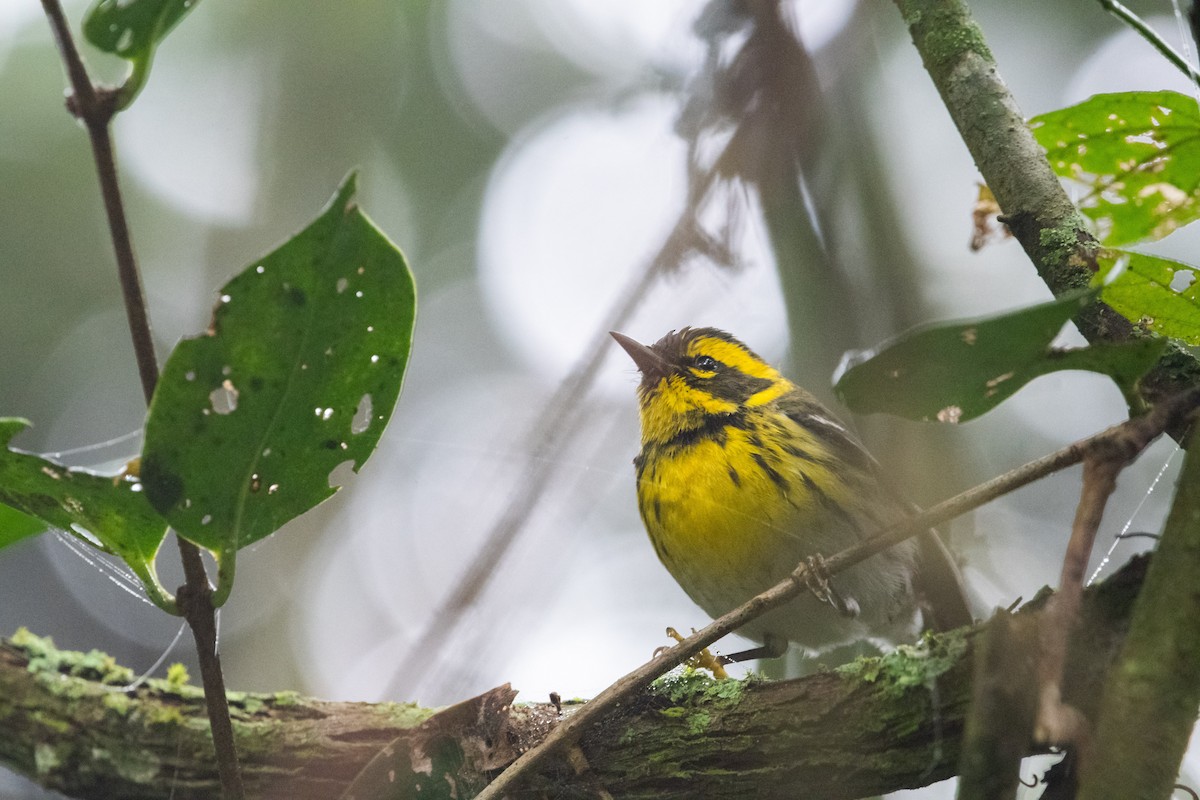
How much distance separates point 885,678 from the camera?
2.12 meters

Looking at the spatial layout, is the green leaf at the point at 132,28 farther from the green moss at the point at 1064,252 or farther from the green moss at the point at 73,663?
the green moss at the point at 73,663

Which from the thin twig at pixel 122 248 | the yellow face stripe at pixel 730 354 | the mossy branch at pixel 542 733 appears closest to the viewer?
the thin twig at pixel 122 248

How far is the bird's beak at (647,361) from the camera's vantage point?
400 centimetres

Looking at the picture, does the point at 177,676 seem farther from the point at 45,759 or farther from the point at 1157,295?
the point at 1157,295

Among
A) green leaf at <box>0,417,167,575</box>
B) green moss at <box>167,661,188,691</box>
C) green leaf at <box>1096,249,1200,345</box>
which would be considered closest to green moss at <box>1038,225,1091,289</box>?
green leaf at <box>1096,249,1200,345</box>

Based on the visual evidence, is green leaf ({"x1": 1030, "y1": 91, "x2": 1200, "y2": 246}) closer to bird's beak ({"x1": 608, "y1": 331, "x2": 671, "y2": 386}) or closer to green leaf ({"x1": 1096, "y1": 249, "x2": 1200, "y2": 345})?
green leaf ({"x1": 1096, "y1": 249, "x2": 1200, "y2": 345})

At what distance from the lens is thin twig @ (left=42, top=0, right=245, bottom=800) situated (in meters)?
1.23

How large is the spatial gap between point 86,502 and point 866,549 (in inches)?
45.2

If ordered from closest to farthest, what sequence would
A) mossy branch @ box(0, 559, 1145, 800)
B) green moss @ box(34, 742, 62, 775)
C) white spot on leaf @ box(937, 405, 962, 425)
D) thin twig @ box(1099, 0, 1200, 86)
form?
1. white spot on leaf @ box(937, 405, 962, 425)
2. thin twig @ box(1099, 0, 1200, 86)
3. mossy branch @ box(0, 559, 1145, 800)
4. green moss @ box(34, 742, 62, 775)

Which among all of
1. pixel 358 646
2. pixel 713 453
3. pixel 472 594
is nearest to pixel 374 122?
pixel 358 646

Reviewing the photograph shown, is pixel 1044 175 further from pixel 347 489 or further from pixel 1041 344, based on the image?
pixel 347 489

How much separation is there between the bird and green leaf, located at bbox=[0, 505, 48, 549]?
76.1 inches

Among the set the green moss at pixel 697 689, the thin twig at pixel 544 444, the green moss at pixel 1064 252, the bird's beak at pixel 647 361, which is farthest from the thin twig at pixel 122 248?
the bird's beak at pixel 647 361

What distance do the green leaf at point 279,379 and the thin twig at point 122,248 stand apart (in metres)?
0.06
